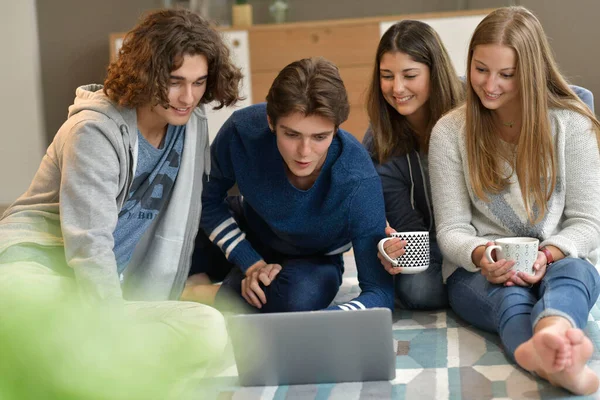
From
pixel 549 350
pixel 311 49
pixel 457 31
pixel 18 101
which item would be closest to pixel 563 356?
pixel 549 350

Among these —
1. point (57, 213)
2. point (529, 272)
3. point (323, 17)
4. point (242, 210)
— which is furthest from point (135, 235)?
point (323, 17)

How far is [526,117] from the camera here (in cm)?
157

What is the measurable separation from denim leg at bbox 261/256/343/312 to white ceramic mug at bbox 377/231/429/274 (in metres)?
0.24

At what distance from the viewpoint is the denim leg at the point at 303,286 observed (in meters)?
1.71

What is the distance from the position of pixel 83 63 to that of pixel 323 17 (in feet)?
4.50

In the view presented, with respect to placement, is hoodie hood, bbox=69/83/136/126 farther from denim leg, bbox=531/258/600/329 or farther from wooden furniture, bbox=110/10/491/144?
wooden furniture, bbox=110/10/491/144

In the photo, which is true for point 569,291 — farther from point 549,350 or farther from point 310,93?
point 310,93

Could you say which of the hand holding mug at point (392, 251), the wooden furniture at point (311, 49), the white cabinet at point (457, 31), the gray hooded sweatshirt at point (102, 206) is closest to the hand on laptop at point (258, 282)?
the gray hooded sweatshirt at point (102, 206)

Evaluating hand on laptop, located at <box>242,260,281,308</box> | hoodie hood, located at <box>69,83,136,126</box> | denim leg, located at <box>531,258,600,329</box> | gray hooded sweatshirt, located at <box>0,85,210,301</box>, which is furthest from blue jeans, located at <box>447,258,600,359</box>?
hoodie hood, located at <box>69,83,136,126</box>

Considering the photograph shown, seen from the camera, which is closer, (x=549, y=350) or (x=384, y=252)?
(x=549, y=350)

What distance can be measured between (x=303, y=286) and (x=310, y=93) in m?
0.47

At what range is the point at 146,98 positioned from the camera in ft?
4.85

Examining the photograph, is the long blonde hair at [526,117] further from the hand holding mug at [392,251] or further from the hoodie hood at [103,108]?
the hoodie hood at [103,108]

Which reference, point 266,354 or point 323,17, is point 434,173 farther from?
point 323,17
